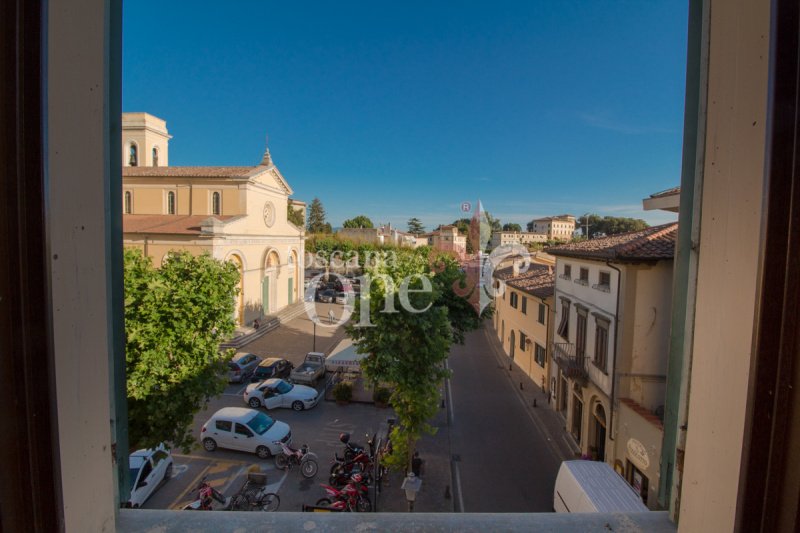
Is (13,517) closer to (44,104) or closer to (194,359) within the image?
(44,104)

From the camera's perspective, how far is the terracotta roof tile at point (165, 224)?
2136 cm

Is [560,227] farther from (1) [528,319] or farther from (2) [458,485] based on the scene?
(2) [458,485]

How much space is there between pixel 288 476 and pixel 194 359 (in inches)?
175

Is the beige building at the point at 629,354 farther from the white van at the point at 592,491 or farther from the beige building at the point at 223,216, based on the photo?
the beige building at the point at 223,216

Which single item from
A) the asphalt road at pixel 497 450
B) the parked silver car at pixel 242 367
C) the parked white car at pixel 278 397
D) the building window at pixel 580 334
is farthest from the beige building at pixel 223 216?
the building window at pixel 580 334

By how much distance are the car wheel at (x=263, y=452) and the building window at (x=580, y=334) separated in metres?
8.61

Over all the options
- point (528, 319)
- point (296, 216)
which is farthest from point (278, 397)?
point (296, 216)

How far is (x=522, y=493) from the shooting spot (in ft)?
29.6

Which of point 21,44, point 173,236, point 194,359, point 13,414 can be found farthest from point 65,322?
point 173,236

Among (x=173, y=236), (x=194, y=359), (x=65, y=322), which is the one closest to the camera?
(x=65, y=322)

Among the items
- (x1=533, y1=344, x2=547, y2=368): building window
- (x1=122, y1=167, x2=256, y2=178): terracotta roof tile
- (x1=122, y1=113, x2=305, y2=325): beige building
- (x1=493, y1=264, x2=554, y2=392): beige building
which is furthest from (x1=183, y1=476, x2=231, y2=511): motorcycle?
(x1=122, y1=167, x2=256, y2=178): terracotta roof tile

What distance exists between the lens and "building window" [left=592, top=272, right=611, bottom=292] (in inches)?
380

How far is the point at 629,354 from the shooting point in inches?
352

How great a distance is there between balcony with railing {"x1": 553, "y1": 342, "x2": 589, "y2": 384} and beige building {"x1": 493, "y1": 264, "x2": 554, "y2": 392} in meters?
1.92
